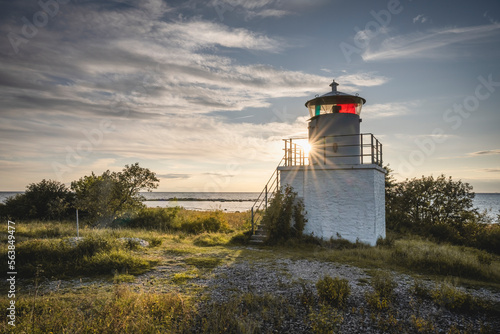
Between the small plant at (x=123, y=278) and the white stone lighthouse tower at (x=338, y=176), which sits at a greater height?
the white stone lighthouse tower at (x=338, y=176)

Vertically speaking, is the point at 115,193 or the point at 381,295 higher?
the point at 115,193

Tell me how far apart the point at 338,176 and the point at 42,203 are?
21346mm

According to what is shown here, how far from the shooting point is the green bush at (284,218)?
1441 cm

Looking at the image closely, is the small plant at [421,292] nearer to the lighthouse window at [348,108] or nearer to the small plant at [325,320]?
the small plant at [325,320]

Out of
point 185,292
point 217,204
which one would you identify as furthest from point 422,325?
point 217,204

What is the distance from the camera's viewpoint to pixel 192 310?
19.9 feet

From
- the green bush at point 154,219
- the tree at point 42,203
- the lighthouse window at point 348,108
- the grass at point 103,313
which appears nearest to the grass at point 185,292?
the grass at point 103,313

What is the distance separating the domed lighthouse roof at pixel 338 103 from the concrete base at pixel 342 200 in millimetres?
2938

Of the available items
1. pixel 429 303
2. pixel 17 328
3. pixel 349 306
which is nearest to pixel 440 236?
pixel 429 303

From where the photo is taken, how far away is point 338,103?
14891 millimetres

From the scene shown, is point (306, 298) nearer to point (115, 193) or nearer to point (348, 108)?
point (348, 108)

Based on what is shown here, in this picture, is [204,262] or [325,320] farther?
[204,262]

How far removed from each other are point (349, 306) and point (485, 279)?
5498mm

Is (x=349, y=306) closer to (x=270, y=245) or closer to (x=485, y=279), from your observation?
(x=485, y=279)
